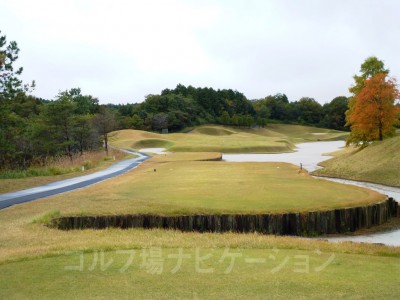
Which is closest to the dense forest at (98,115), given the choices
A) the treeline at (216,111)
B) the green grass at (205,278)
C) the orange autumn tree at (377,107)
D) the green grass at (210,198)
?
the treeline at (216,111)

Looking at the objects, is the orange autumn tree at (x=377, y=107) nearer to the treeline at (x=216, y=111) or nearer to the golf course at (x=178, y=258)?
the golf course at (x=178, y=258)

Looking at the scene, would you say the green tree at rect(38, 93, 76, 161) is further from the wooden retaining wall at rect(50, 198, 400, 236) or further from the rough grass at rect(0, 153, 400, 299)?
the rough grass at rect(0, 153, 400, 299)

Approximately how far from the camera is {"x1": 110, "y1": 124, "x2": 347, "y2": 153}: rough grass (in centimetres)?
7975

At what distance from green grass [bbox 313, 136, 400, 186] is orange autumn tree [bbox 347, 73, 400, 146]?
17.3 feet

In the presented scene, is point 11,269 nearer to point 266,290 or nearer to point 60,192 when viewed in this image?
point 266,290

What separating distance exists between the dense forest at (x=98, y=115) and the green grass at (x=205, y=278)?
20.9 meters

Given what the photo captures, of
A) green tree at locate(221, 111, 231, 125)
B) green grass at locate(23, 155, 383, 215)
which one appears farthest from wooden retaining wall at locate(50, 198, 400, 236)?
green tree at locate(221, 111, 231, 125)

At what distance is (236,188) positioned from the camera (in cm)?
2239

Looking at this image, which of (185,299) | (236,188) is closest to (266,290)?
(185,299)

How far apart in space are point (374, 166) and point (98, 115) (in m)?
48.7

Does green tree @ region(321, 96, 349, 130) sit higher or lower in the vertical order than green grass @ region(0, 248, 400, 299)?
higher

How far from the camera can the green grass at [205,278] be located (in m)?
6.28

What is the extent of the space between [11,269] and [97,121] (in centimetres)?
6338

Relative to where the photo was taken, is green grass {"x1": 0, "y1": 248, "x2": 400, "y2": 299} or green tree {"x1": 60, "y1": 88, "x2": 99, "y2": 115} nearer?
green grass {"x1": 0, "y1": 248, "x2": 400, "y2": 299}
